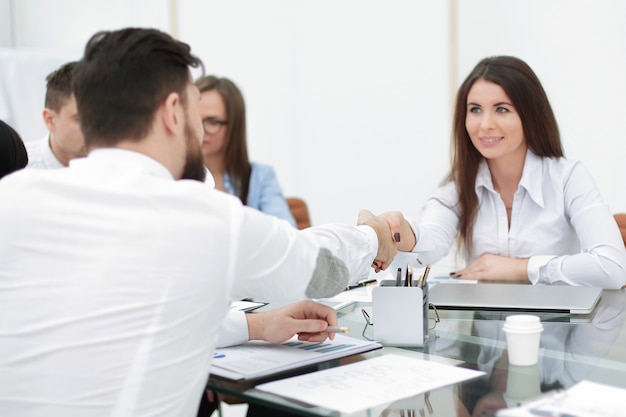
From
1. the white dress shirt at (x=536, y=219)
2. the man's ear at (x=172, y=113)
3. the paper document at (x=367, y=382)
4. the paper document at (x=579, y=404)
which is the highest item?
the man's ear at (x=172, y=113)

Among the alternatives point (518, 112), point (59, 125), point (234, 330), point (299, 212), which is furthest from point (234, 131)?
point (234, 330)

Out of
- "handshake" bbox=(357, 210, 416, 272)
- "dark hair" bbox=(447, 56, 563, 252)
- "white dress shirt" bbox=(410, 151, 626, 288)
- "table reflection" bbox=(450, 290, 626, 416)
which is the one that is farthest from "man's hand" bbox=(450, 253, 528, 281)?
"table reflection" bbox=(450, 290, 626, 416)

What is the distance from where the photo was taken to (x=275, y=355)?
146 cm

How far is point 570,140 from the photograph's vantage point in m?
4.26

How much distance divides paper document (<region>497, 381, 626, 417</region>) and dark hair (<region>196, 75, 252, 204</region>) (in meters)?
2.86

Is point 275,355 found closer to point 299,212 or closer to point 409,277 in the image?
point 409,277

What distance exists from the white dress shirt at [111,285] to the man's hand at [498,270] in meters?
1.33

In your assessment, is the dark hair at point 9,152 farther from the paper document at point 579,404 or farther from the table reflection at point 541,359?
the paper document at point 579,404

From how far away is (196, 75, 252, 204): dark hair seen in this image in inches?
152

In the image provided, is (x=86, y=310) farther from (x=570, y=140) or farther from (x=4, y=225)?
(x=570, y=140)

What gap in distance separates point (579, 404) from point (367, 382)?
0.35 meters

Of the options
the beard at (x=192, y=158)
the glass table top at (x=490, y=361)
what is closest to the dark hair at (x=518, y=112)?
the glass table top at (x=490, y=361)

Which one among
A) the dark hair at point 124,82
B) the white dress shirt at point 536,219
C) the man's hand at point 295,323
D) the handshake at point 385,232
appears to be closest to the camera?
the dark hair at point 124,82

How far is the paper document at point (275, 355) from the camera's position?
1345mm
